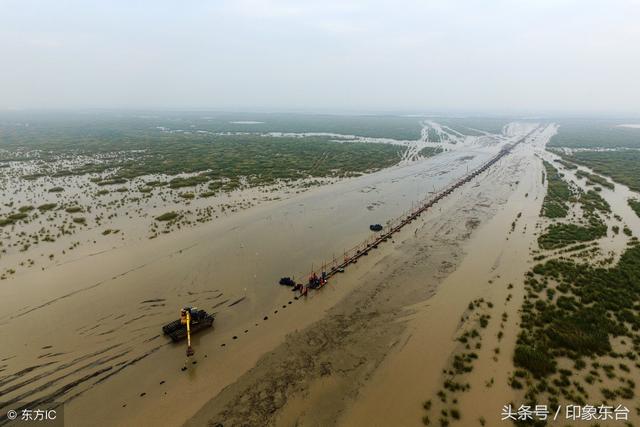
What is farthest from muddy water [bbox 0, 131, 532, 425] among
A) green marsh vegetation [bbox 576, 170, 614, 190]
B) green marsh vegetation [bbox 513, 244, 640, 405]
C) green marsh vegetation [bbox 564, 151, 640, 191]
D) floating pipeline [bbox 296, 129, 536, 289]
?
green marsh vegetation [bbox 564, 151, 640, 191]

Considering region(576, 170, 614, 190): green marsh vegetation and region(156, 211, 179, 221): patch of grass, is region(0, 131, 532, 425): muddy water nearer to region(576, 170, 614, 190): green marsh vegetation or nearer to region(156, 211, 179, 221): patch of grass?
region(156, 211, 179, 221): patch of grass

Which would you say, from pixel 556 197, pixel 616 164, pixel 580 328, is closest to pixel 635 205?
pixel 556 197

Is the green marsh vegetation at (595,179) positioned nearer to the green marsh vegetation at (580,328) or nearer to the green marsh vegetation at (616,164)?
the green marsh vegetation at (616,164)

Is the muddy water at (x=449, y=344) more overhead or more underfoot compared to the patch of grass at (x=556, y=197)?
more underfoot

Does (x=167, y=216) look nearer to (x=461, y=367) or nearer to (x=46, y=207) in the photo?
(x=46, y=207)

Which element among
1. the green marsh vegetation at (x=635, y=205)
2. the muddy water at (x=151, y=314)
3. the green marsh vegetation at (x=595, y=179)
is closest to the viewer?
the muddy water at (x=151, y=314)

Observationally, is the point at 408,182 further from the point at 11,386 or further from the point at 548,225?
the point at 11,386

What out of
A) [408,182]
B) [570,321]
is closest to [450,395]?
[570,321]

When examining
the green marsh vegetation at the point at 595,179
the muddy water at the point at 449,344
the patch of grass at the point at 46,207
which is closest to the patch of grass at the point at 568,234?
the muddy water at the point at 449,344
